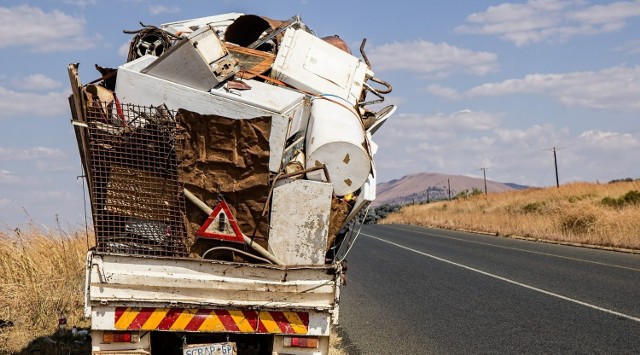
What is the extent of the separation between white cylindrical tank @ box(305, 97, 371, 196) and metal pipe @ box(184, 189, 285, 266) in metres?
0.74

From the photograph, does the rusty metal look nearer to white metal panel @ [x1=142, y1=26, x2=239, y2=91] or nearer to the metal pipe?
the metal pipe

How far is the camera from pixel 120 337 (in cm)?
560

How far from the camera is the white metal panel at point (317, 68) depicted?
7.36 m

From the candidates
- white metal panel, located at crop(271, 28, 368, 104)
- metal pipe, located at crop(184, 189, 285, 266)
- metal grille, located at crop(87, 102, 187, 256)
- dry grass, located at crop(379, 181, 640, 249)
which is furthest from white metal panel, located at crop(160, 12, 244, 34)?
dry grass, located at crop(379, 181, 640, 249)

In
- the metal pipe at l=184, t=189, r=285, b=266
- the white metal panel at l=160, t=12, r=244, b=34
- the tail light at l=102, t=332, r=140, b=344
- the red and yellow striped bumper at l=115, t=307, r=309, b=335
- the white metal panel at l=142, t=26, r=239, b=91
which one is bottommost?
the tail light at l=102, t=332, r=140, b=344

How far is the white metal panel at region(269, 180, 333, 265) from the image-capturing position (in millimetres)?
5887

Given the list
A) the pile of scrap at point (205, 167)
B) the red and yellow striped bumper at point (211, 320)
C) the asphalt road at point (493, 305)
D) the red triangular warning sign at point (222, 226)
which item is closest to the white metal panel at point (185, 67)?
the pile of scrap at point (205, 167)

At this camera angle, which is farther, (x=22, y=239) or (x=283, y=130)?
(x=22, y=239)

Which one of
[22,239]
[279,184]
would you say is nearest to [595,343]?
[279,184]

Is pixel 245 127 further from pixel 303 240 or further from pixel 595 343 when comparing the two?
pixel 595 343

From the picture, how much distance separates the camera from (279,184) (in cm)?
592

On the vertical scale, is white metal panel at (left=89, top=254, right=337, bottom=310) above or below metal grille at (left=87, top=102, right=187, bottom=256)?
below

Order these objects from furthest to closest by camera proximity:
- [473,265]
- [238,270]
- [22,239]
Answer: [473,265] < [22,239] < [238,270]

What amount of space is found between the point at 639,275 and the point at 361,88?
9.62 m
